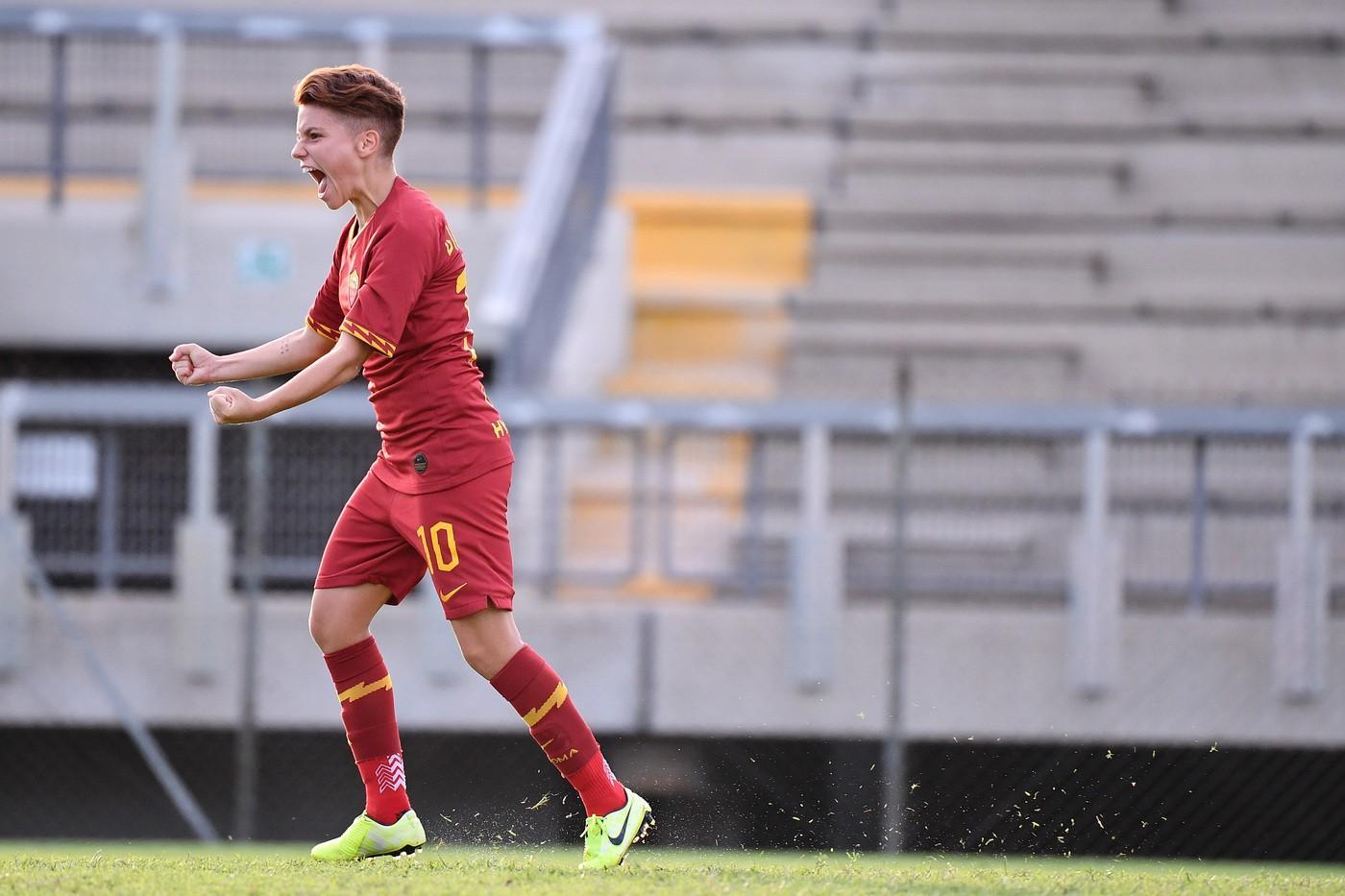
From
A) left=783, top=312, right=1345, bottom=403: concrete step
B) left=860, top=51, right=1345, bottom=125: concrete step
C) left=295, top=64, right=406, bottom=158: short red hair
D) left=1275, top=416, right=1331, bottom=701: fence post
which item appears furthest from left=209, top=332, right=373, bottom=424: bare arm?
left=860, top=51, right=1345, bottom=125: concrete step

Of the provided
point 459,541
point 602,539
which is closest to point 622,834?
point 459,541

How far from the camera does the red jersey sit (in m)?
3.93

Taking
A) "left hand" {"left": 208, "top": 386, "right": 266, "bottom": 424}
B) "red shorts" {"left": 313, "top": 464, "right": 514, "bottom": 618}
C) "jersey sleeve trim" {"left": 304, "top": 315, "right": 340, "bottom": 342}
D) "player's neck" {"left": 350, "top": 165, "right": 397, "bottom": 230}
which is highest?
"player's neck" {"left": 350, "top": 165, "right": 397, "bottom": 230}

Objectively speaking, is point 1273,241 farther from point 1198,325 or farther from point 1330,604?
point 1330,604

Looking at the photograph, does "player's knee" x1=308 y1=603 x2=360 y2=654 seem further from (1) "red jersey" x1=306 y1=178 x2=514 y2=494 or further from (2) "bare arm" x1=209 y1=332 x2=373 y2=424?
(2) "bare arm" x1=209 y1=332 x2=373 y2=424

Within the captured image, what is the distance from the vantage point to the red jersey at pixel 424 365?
12.9ft

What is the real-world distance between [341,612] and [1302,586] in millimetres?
4242

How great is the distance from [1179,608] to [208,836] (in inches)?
146

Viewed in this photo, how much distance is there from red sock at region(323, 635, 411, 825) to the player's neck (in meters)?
0.93

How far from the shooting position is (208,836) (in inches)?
272

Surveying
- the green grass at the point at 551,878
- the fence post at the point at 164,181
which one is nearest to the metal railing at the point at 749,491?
the fence post at the point at 164,181

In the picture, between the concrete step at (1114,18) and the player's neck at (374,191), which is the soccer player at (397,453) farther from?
the concrete step at (1114,18)

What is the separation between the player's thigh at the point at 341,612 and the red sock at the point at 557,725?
0.32 m

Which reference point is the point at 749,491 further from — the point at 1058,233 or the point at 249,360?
the point at 1058,233
